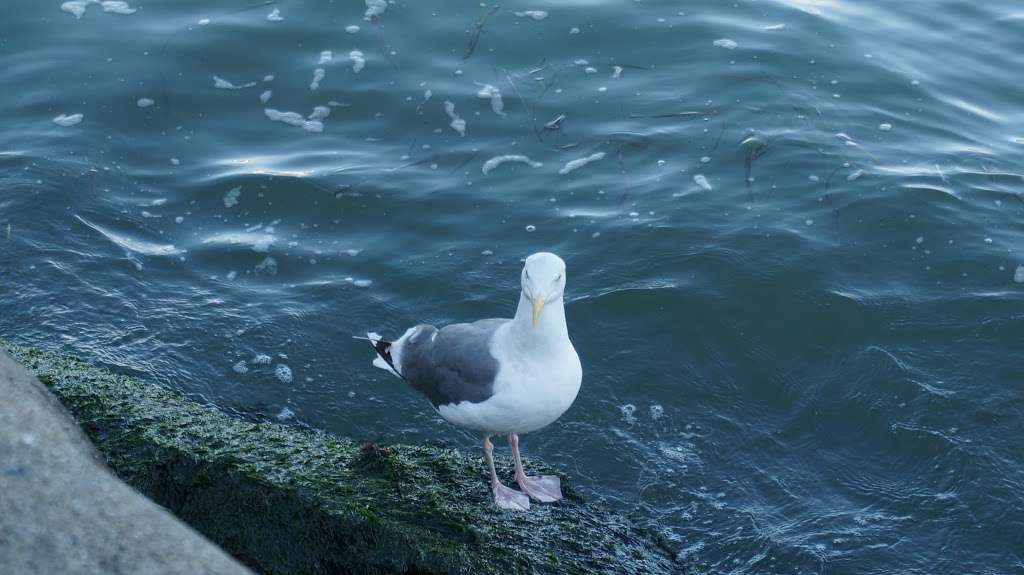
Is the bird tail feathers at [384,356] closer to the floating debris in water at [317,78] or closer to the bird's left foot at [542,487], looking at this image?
the bird's left foot at [542,487]

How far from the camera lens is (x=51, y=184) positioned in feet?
28.9

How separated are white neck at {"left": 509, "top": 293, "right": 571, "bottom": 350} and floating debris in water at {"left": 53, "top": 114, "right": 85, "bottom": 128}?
6363 millimetres

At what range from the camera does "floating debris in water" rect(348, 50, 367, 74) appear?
10750 millimetres

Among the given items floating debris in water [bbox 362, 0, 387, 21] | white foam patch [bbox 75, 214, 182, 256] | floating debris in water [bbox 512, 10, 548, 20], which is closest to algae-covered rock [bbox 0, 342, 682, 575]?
white foam patch [bbox 75, 214, 182, 256]

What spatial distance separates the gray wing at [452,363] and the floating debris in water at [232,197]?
3.48m

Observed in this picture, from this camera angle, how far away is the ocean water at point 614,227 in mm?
6285

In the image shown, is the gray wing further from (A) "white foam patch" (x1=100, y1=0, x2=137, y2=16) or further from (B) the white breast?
(A) "white foam patch" (x1=100, y1=0, x2=137, y2=16)

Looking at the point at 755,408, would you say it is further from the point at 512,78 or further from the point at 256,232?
the point at 512,78

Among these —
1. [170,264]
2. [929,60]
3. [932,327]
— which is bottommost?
[170,264]

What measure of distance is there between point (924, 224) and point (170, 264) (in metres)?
5.99

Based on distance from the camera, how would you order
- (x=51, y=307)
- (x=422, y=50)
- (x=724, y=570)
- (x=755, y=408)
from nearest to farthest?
(x=724, y=570)
(x=755, y=408)
(x=51, y=307)
(x=422, y=50)

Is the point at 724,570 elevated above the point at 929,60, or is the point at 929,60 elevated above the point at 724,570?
the point at 929,60

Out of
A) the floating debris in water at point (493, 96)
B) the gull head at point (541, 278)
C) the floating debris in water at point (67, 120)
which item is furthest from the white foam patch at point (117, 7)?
the gull head at point (541, 278)

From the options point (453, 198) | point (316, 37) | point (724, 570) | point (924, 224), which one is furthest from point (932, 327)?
point (316, 37)
